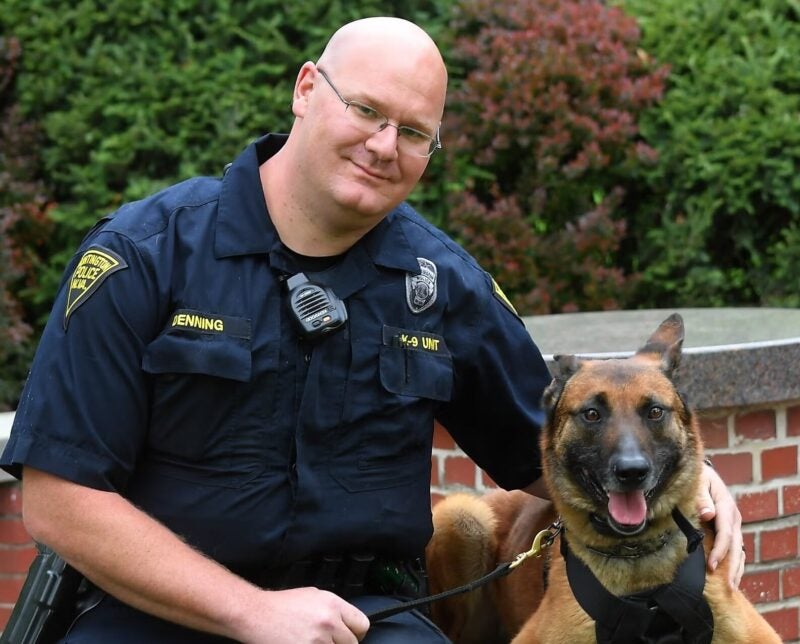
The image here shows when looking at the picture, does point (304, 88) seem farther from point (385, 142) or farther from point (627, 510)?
point (627, 510)

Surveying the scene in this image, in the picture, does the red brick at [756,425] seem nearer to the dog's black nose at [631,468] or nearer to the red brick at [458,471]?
the red brick at [458,471]

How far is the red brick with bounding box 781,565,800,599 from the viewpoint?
4336 mm

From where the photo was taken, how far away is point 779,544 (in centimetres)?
430

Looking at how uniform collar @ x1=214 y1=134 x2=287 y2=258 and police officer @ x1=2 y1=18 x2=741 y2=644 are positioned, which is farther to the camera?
uniform collar @ x1=214 y1=134 x2=287 y2=258

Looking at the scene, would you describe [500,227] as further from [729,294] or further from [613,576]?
[613,576]

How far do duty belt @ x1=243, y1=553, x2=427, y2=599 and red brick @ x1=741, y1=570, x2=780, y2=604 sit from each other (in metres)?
1.38

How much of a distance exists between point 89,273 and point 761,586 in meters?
2.52

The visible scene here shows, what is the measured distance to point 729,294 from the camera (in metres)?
6.74

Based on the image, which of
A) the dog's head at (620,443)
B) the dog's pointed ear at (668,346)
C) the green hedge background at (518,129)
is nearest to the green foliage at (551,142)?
the green hedge background at (518,129)

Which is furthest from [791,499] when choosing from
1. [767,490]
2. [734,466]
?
[734,466]

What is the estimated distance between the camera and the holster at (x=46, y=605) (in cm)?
307

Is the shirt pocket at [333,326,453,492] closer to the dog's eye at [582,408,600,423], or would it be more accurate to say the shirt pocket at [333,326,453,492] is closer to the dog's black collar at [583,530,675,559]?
the dog's eye at [582,408,600,423]

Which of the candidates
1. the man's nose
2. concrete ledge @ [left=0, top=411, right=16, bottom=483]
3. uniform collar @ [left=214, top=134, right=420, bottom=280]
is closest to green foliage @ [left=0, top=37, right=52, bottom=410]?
concrete ledge @ [left=0, top=411, right=16, bottom=483]

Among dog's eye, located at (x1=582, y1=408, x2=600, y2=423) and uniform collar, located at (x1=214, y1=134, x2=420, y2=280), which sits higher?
uniform collar, located at (x1=214, y1=134, x2=420, y2=280)
